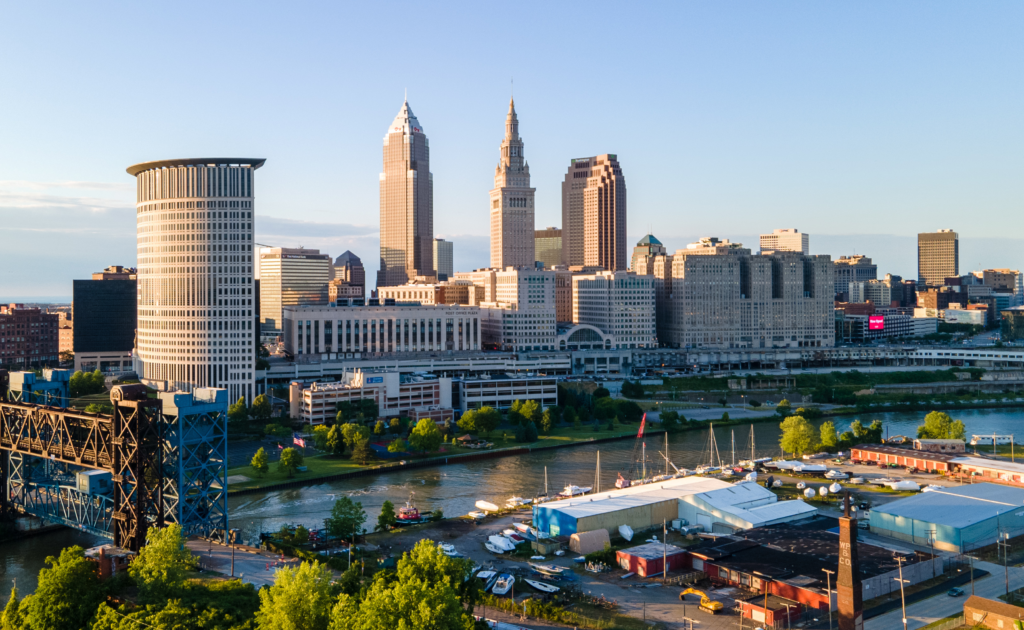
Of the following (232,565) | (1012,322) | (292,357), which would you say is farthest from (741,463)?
(1012,322)

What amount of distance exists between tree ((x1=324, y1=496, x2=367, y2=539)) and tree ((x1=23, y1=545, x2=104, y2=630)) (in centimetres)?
1237

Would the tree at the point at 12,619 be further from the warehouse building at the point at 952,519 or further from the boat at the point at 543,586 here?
the warehouse building at the point at 952,519

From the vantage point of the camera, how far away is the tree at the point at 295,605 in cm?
2458

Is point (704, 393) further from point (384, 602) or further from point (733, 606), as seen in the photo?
point (384, 602)

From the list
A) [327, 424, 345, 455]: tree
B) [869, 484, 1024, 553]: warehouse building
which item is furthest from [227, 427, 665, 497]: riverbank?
[869, 484, 1024, 553]: warehouse building

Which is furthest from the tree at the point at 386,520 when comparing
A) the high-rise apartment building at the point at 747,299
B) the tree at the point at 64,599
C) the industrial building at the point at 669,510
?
the high-rise apartment building at the point at 747,299

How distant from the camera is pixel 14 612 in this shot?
27297mm

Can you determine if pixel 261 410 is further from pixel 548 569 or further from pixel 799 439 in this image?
pixel 548 569

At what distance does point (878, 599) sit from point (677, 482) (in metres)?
16.2

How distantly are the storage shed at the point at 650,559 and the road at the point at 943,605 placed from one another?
8.14 m

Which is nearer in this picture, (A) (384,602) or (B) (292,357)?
(A) (384,602)

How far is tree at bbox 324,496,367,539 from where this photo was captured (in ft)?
129

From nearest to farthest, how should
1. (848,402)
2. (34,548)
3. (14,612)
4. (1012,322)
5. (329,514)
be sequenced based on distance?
(14,612), (34,548), (329,514), (848,402), (1012,322)

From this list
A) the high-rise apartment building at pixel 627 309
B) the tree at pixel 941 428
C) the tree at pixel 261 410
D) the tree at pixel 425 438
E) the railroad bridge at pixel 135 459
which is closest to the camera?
the railroad bridge at pixel 135 459
